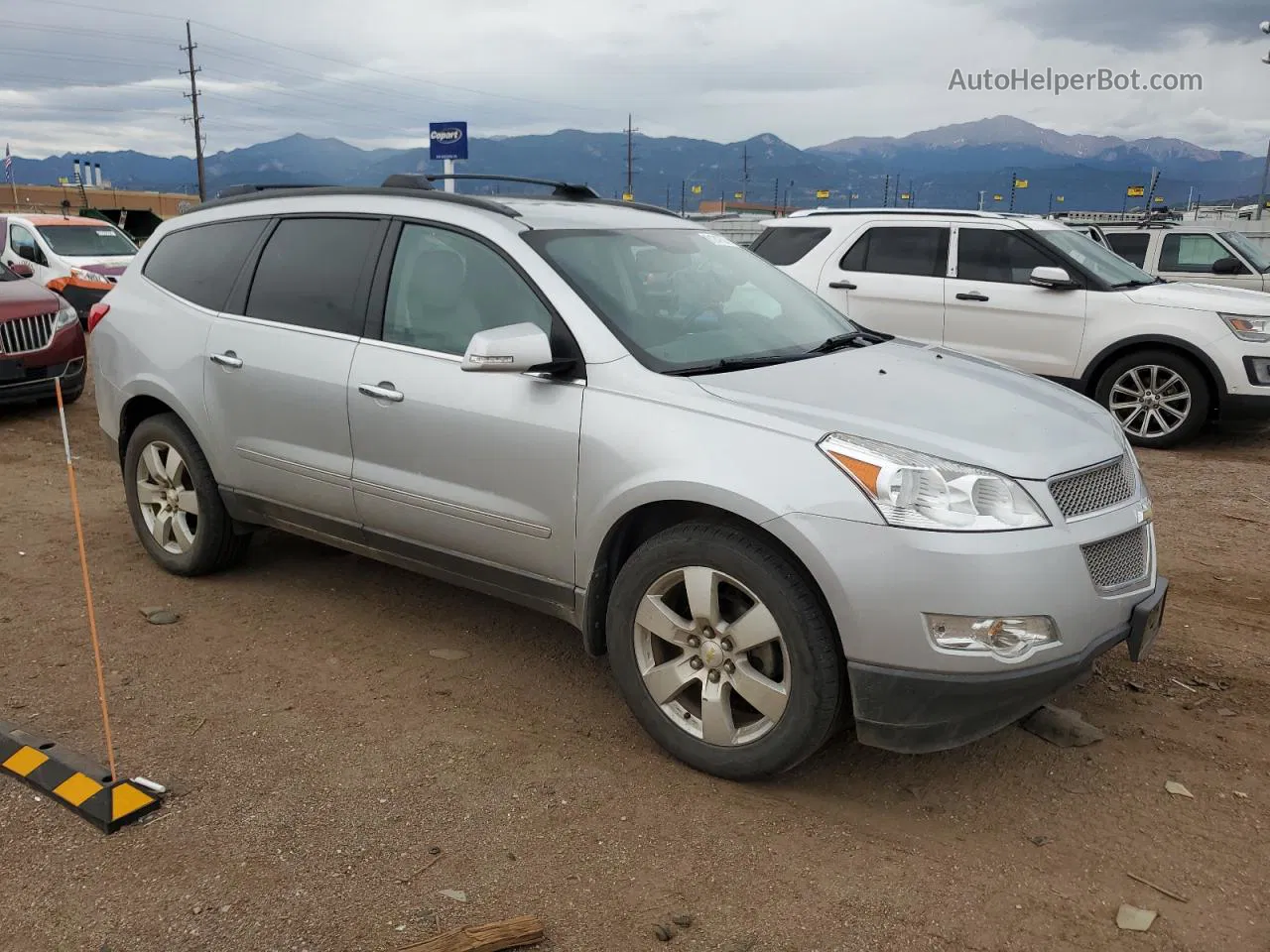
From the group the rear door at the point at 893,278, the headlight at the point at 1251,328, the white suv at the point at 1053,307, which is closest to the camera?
the headlight at the point at 1251,328

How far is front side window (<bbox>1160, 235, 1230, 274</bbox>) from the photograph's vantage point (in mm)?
12367

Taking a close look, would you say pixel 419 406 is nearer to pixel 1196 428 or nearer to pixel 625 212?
pixel 625 212

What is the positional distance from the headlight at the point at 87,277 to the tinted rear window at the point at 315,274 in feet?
38.0

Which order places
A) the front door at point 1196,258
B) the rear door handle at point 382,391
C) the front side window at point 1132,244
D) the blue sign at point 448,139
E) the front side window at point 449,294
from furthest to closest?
the blue sign at point 448,139 < the front side window at point 1132,244 < the front door at point 1196,258 < the rear door handle at point 382,391 < the front side window at point 449,294

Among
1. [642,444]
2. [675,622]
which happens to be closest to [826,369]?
[642,444]

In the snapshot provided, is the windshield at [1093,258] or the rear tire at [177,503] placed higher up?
the windshield at [1093,258]

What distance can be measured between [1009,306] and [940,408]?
580cm

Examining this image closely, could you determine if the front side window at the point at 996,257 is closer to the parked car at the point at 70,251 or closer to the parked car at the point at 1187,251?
the parked car at the point at 1187,251

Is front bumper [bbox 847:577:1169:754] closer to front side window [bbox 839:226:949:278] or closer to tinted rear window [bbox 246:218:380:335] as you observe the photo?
tinted rear window [bbox 246:218:380:335]

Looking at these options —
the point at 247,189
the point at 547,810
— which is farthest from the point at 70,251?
the point at 547,810

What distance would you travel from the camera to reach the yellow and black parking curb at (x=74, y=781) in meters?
3.02

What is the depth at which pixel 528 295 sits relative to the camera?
3.65 metres

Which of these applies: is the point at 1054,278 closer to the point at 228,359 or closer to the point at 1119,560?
the point at 1119,560

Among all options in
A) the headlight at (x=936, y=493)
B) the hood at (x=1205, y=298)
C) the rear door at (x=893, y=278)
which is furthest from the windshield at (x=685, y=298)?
the hood at (x=1205, y=298)
